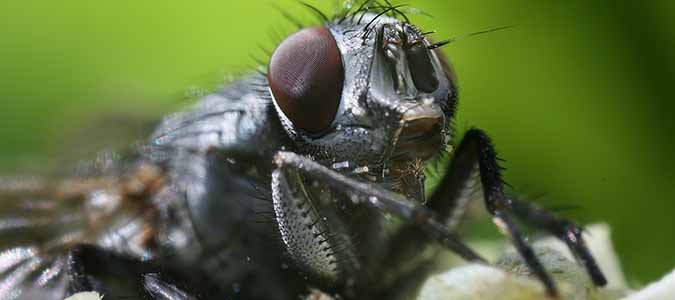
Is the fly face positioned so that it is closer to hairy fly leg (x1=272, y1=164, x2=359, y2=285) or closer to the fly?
the fly

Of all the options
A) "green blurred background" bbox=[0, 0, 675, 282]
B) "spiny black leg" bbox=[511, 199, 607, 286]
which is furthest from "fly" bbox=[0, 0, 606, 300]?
"green blurred background" bbox=[0, 0, 675, 282]

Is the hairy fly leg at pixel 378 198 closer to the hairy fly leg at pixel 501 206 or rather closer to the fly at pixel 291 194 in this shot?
the fly at pixel 291 194

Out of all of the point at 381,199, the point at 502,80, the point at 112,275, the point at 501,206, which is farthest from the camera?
the point at 502,80

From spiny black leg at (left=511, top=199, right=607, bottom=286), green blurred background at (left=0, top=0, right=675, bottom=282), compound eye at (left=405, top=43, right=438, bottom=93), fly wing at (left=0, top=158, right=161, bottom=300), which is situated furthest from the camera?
green blurred background at (left=0, top=0, right=675, bottom=282)

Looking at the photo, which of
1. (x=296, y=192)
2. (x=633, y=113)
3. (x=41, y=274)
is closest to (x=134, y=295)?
(x=41, y=274)

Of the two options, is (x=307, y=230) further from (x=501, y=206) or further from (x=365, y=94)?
(x=501, y=206)

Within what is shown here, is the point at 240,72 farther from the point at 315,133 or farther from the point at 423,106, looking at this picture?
the point at 423,106

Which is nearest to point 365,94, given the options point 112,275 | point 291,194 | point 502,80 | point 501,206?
point 291,194

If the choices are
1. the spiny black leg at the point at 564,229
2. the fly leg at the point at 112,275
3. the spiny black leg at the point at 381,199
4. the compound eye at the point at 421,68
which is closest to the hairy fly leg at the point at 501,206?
the spiny black leg at the point at 564,229
